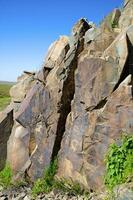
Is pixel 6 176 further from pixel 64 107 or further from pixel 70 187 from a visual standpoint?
pixel 64 107

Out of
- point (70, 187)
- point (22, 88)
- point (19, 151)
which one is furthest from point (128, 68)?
point (22, 88)

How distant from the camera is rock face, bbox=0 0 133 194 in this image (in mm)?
19891

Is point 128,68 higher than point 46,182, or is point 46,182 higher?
point 128,68

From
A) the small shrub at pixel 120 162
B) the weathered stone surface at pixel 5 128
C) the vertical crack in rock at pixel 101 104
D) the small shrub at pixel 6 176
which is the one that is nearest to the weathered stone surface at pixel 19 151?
the small shrub at pixel 6 176

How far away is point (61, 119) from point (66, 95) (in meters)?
1.42

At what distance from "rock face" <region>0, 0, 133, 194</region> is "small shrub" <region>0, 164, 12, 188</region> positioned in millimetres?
505

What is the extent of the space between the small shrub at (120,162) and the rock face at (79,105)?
1.96 ft

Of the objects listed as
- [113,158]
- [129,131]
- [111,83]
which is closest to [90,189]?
[113,158]

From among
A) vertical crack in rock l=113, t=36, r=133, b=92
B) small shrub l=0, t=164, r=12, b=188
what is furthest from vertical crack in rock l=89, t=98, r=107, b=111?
small shrub l=0, t=164, r=12, b=188

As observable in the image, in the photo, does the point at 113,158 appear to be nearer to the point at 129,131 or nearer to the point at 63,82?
the point at 129,131

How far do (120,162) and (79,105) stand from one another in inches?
173

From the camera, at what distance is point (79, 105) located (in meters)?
21.9

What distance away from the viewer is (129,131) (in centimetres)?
1888

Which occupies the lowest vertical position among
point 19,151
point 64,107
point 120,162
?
point 19,151
